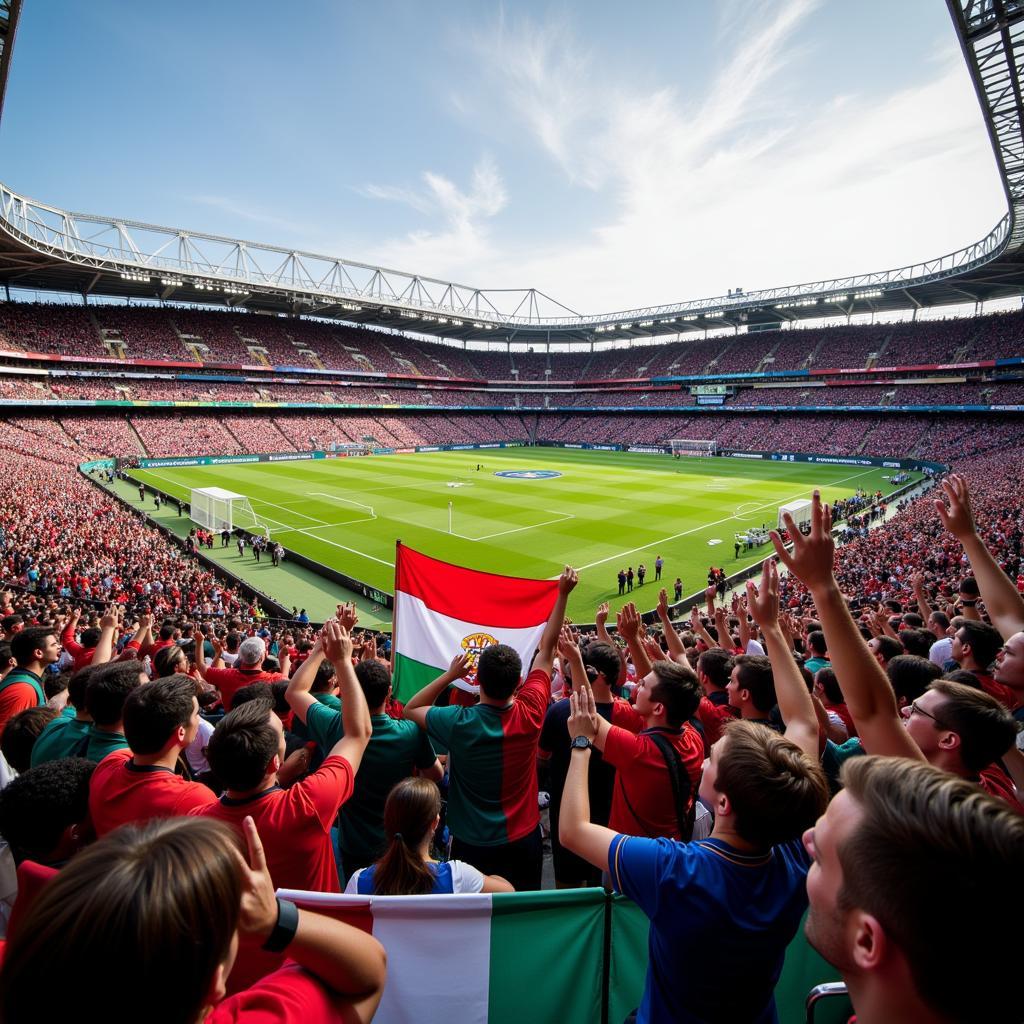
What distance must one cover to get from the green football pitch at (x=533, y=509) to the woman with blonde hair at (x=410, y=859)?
17352 mm

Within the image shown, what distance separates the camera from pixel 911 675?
15.4ft

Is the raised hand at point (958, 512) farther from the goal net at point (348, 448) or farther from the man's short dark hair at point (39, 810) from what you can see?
the goal net at point (348, 448)

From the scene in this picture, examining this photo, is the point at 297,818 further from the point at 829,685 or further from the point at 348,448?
the point at 348,448

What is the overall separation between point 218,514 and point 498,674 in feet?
95.7

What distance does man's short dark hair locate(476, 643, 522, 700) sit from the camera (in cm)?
410

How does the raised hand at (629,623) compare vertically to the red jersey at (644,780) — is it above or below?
above

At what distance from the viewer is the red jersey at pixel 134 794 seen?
3041 mm

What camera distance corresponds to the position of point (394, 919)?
2.42m

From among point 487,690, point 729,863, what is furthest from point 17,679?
point 729,863

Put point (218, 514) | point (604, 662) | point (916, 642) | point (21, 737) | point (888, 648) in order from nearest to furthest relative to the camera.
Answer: point (21, 737), point (604, 662), point (888, 648), point (916, 642), point (218, 514)

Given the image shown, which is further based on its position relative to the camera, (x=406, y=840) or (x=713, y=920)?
(x=406, y=840)

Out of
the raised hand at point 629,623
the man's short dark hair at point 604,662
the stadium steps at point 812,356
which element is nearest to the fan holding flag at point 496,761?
the man's short dark hair at point 604,662

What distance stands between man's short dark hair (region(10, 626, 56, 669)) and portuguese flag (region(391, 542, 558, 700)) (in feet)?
11.8

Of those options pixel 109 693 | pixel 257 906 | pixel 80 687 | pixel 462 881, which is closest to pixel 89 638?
pixel 80 687
